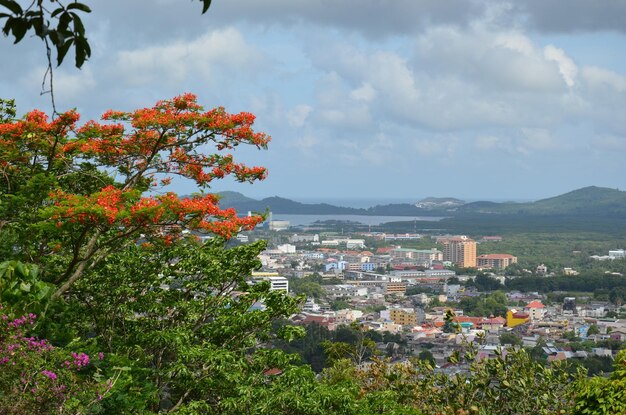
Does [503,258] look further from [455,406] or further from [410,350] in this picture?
[455,406]

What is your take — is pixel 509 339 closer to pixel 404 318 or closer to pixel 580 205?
pixel 404 318

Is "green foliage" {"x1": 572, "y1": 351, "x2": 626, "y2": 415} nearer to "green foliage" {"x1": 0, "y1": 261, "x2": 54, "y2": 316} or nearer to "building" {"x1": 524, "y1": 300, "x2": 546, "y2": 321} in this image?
"green foliage" {"x1": 0, "y1": 261, "x2": 54, "y2": 316}

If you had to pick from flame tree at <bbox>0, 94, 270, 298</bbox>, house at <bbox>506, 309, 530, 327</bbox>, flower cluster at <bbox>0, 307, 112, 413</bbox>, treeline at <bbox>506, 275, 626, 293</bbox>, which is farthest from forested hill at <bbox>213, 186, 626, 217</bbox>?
flower cluster at <bbox>0, 307, 112, 413</bbox>

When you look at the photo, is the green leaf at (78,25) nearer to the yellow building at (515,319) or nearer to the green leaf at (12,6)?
the green leaf at (12,6)

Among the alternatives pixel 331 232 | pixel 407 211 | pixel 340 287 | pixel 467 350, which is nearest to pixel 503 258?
pixel 340 287

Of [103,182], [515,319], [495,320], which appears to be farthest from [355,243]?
[103,182]

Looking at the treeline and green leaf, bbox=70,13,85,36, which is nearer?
green leaf, bbox=70,13,85,36
